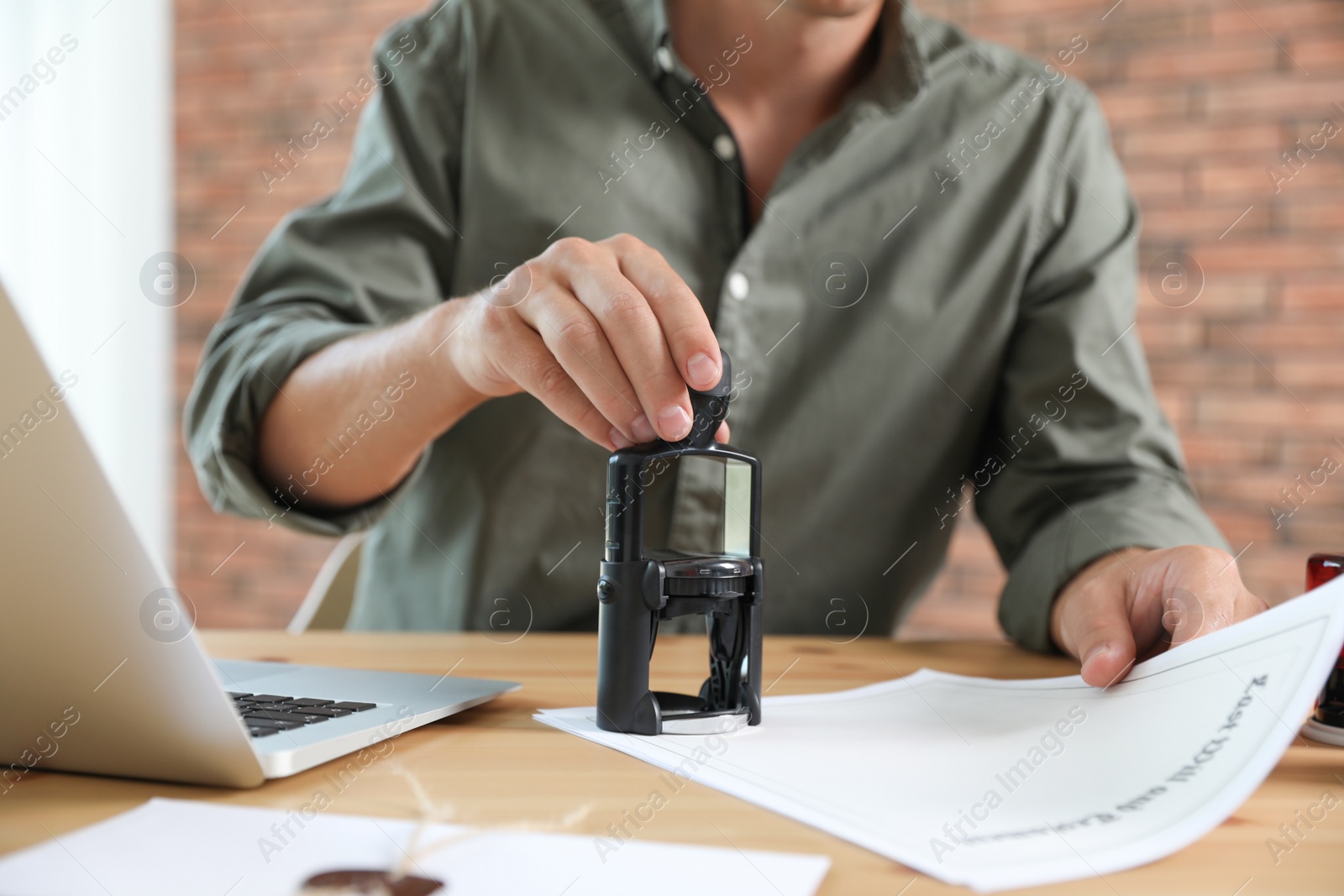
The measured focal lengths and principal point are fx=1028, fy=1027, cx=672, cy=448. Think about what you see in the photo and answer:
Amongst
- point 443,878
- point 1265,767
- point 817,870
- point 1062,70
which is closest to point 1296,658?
point 1265,767

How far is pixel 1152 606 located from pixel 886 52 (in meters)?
0.70

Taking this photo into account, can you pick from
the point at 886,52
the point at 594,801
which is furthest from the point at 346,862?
the point at 886,52

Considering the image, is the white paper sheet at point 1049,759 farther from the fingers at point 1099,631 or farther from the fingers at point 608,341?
the fingers at point 608,341

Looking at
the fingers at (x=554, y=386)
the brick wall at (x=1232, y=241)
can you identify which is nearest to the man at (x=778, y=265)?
the fingers at (x=554, y=386)

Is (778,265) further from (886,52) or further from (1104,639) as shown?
(1104,639)

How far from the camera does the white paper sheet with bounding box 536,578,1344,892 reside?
1.32ft

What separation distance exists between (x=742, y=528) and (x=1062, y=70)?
80.0 inches

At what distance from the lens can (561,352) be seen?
1.94 feet

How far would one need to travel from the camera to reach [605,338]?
0.58m

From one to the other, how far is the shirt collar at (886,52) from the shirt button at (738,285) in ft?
0.75

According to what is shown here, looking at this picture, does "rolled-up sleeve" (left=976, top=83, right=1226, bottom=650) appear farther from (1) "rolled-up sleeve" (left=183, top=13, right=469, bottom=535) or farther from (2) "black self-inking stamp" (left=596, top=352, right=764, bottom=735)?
(1) "rolled-up sleeve" (left=183, top=13, right=469, bottom=535)

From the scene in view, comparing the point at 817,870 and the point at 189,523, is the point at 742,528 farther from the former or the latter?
the point at 189,523

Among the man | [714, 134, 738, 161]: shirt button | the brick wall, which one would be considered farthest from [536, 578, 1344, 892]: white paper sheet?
the brick wall

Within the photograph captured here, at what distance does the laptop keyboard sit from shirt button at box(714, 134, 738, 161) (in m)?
0.73
